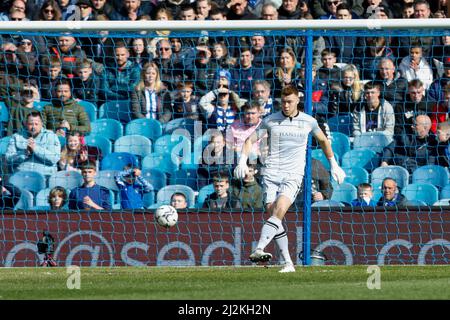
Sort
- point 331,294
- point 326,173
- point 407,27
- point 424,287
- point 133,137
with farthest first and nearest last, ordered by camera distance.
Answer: point 133,137
point 326,173
point 407,27
point 424,287
point 331,294

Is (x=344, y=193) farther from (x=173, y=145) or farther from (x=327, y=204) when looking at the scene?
(x=173, y=145)

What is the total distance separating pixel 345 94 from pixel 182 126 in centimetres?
218

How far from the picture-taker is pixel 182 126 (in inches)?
561

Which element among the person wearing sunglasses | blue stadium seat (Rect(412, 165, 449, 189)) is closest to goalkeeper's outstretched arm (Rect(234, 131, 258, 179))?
blue stadium seat (Rect(412, 165, 449, 189))

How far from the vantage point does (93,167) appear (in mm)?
13688

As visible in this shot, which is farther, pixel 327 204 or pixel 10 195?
pixel 10 195

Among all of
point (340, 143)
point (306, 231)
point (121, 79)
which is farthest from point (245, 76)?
point (306, 231)

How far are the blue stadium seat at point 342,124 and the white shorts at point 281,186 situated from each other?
2.66m

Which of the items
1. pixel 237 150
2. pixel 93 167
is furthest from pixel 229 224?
pixel 93 167

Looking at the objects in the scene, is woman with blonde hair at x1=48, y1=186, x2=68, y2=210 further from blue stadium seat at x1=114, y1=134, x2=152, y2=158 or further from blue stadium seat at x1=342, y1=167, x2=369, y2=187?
blue stadium seat at x1=342, y1=167, x2=369, y2=187

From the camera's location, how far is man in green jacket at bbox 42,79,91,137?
46.5 ft

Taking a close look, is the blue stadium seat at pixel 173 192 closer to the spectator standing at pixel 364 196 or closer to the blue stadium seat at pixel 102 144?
the blue stadium seat at pixel 102 144

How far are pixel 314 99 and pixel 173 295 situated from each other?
5969mm

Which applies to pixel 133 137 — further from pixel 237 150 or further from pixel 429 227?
pixel 429 227
